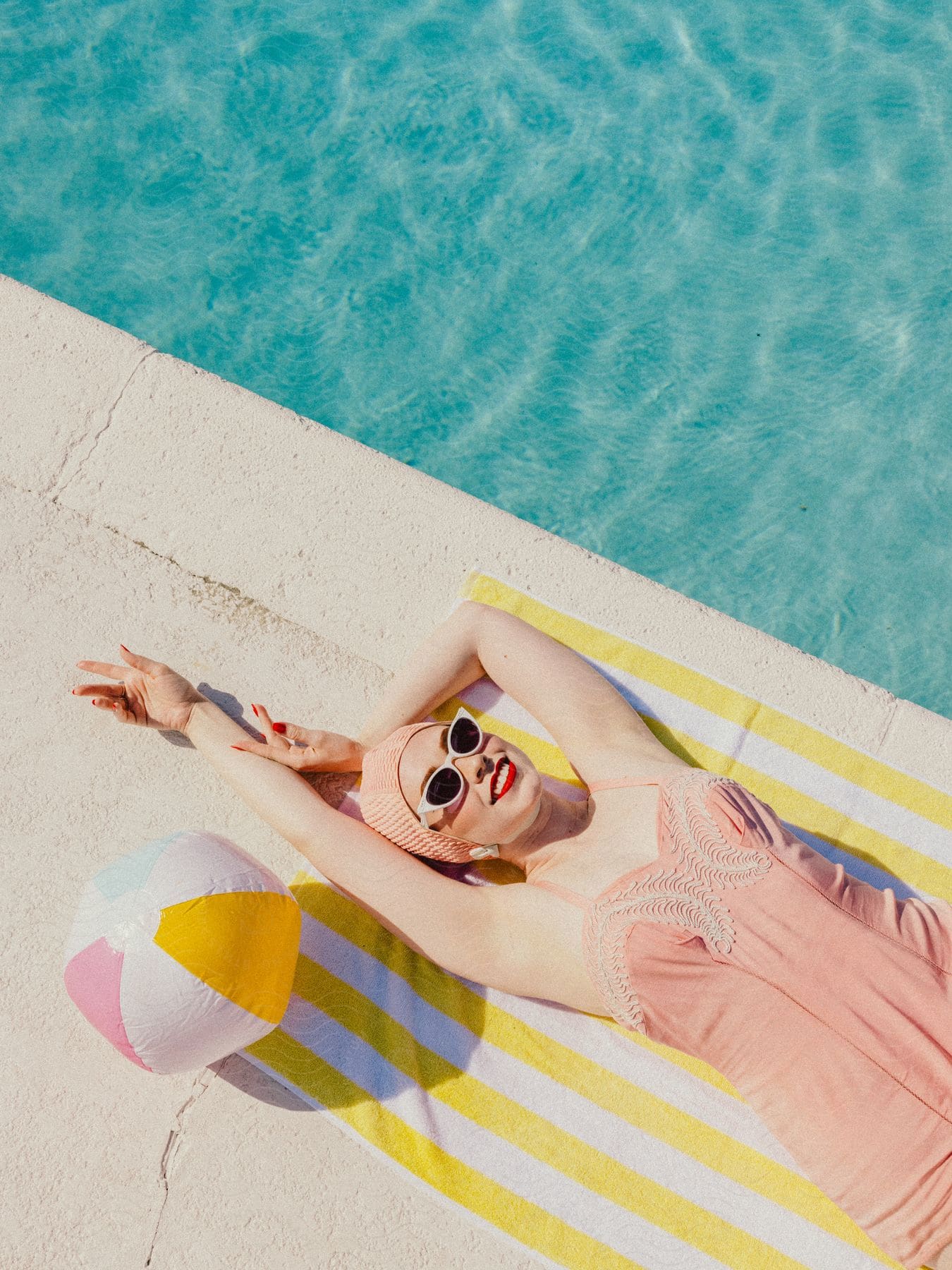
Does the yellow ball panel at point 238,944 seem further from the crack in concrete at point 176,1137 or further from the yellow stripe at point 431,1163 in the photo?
the crack in concrete at point 176,1137

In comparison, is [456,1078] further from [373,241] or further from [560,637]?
[373,241]

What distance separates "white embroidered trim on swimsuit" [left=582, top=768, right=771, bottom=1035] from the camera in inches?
102

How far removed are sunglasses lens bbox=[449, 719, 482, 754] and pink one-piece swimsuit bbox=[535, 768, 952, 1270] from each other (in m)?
0.57

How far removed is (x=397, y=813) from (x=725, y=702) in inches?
48.6

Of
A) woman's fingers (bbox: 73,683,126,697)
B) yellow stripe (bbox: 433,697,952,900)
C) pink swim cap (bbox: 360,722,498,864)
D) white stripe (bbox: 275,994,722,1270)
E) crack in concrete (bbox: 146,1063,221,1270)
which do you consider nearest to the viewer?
pink swim cap (bbox: 360,722,498,864)

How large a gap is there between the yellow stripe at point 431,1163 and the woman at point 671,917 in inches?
20.7

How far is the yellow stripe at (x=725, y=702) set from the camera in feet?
10.3

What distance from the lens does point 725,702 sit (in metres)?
3.26

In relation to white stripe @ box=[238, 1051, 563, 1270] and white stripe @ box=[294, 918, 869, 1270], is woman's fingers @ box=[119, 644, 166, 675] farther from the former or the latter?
white stripe @ box=[238, 1051, 563, 1270]

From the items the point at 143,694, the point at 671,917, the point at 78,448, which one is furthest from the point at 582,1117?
the point at 78,448

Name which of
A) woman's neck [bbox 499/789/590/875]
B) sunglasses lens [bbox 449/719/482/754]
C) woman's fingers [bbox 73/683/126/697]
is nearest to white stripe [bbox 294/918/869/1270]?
woman's neck [bbox 499/789/590/875]

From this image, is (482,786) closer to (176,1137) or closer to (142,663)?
(142,663)

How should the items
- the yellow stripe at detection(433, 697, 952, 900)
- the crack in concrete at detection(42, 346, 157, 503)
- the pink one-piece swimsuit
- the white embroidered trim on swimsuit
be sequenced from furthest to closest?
the crack in concrete at detection(42, 346, 157, 503), the yellow stripe at detection(433, 697, 952, 900), the white embroidered trim on swimsuit, the pink one-piece swimsuit

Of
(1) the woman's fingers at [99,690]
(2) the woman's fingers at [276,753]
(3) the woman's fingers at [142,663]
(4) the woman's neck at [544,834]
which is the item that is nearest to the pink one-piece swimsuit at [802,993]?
(4) the woman's neck at [544,834]
